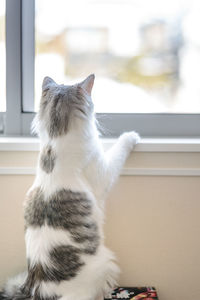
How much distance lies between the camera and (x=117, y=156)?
5.24 ft

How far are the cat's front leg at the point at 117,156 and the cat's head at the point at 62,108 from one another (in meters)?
→ 0.18

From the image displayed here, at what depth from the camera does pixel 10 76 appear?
184cm

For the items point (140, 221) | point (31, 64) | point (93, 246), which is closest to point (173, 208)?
point (140, 221)

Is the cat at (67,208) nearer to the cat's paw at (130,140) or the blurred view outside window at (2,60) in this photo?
the cat's paw at (130,140)

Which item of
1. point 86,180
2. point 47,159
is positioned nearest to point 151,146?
point 86,180

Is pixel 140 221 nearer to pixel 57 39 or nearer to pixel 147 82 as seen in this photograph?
pixel 147 82

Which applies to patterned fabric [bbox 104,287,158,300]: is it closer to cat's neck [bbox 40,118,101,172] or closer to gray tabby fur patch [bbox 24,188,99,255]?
gray tabby fur patch [bbox 24,188,99,255]

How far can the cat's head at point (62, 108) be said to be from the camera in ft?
4.79

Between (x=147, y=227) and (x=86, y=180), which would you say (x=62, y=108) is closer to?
(x=86, y=180)

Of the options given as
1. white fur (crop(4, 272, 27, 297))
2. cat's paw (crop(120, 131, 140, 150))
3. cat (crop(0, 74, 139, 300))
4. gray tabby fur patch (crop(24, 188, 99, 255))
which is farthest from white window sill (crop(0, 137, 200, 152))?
white fur (crop(4, 272, 27, 297))

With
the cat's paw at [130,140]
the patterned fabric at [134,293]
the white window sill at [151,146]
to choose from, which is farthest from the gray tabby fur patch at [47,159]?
the patterned fabric at [134,293]

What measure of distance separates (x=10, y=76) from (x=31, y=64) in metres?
0.11

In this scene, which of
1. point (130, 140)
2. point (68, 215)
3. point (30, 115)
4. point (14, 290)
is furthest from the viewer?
point (30, 115)

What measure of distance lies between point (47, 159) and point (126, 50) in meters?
0.76
